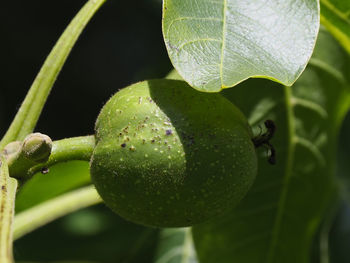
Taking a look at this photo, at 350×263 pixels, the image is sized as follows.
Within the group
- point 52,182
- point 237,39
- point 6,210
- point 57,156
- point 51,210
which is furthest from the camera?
point 52,182

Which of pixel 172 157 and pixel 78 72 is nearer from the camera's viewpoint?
pixel 172 157

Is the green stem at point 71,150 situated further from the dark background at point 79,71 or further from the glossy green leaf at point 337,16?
the dark background at point 79,71

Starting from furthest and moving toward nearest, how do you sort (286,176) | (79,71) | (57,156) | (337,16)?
1. (79,71)
2. (286,176)
3. (337,16)
4. (57,156)

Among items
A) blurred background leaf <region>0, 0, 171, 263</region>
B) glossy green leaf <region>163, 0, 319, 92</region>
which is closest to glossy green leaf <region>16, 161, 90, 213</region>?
blurred background leaf <region>0, 0, 171, 263</region>

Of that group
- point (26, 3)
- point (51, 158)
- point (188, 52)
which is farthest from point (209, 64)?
point (26, 3)

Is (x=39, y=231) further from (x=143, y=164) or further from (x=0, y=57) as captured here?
(x=143, y=164)

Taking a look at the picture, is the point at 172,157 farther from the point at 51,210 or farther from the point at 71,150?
the point at 51,210

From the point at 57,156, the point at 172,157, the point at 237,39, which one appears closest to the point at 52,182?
the point at 57,156
